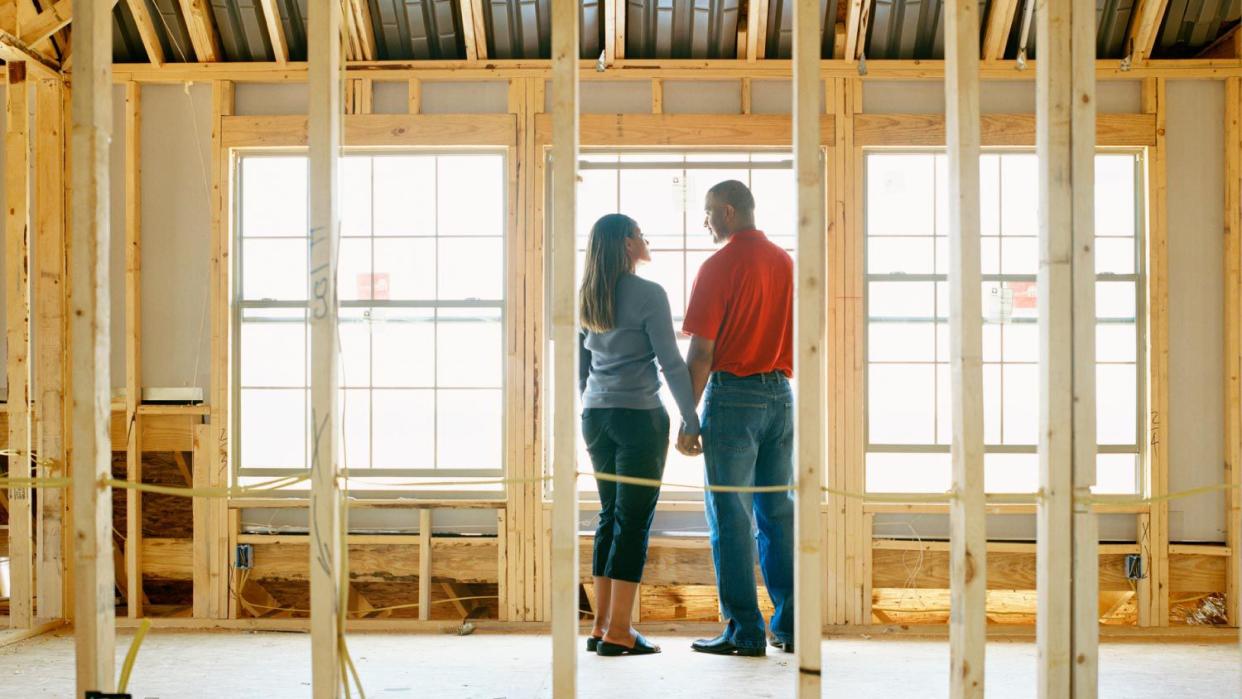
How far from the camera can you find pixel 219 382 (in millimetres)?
4215

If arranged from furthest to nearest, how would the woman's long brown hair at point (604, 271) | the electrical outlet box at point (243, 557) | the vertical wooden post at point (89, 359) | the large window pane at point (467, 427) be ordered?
the large window pane at point (467, 427)
the electrical outlet box at point (243, 557)
the woman's long brown hair at point (604, 271)
the vertical wooden post at point (89, 359)

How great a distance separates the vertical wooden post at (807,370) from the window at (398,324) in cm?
238

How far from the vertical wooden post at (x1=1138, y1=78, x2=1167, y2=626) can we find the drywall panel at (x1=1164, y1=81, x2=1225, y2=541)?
0.21 ft

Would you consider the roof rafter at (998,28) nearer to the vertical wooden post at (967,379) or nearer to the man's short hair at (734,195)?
the man's short hair at (734,195)

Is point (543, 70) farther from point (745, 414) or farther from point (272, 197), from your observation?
point (745, 414)

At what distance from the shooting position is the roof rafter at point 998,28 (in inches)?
159

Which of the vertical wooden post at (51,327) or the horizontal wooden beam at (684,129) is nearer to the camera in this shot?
the vertical wooden post at (51,327)

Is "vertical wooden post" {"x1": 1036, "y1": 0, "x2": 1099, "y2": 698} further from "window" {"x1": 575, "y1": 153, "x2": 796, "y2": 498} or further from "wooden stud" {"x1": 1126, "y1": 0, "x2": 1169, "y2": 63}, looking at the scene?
"wooden stud" {"x1": 1126, "y1": 0, "x2": 1169, "y2": 63}

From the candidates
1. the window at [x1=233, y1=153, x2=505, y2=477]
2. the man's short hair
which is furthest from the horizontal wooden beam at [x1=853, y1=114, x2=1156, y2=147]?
the window at [x1=233, y1=153, x2=505, y2=477]

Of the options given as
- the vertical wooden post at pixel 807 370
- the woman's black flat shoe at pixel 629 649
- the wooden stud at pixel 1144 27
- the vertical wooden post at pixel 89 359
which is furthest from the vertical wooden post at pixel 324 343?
the wooden stud at pixel 1144 27

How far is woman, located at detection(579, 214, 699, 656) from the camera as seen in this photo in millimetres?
3109

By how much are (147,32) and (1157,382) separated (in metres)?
4.97

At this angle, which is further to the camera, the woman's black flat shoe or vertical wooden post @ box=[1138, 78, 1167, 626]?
vertical wooden post @ box=[1138, 78, 1167, 626]

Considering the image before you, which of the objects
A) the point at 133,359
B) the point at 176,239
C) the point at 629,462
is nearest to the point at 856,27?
the point at 629,462
